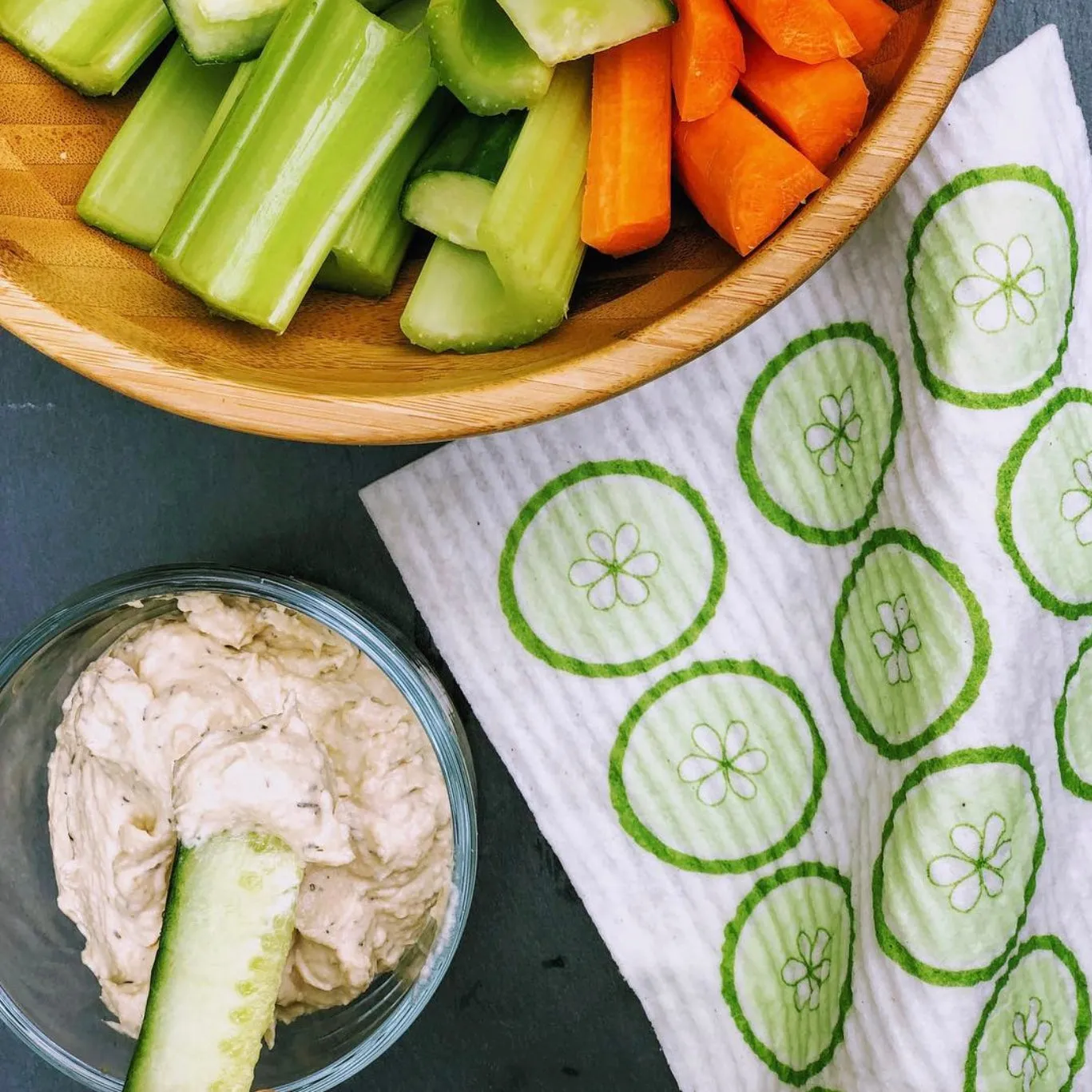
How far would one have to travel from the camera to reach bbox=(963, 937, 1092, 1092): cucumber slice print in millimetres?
851

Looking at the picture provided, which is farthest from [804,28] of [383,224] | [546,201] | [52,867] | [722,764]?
[52,867]

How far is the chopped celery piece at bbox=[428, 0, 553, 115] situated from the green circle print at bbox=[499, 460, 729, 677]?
0.32 metres

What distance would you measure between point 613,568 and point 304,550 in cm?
25

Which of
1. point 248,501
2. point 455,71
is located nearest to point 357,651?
point 248,501

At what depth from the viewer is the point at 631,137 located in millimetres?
659

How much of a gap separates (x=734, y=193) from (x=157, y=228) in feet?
1.18

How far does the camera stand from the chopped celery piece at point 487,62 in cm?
63

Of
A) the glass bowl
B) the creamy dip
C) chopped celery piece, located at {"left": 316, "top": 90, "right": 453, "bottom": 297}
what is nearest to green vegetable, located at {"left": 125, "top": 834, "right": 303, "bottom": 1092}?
the creamy dip

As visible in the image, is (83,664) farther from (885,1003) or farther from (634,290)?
(885,1003)

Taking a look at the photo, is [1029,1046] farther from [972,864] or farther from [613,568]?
[613,568]

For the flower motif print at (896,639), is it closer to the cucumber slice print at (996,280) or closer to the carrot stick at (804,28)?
the cucumber slice print at (996,280)

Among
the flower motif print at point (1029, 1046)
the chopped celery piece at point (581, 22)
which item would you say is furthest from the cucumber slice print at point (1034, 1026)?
the chopped celery piece at point (581, 22)

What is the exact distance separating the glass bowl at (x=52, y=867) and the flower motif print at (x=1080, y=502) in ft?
1.58

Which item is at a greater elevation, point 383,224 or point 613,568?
point 383,224
